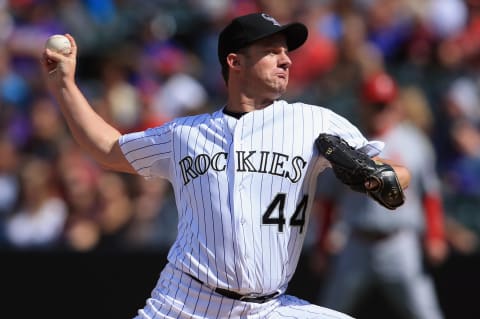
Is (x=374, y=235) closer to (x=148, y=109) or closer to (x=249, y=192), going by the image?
(x=249, y=192)

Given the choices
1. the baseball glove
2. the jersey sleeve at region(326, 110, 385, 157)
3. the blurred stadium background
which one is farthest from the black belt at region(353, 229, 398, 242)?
the baseball glove

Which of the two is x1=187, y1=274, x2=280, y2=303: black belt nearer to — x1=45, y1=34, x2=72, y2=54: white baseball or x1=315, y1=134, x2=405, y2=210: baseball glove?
x1=315, y1=134, x2=405, y2=210: baseball glove

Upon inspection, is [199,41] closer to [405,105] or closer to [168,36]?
[168,36]

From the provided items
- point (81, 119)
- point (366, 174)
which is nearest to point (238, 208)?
point (366, 174)

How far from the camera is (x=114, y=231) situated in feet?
27.0

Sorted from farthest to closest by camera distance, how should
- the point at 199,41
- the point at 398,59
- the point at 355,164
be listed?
the point at 199,41
the point at 398,59
the point at 355,164

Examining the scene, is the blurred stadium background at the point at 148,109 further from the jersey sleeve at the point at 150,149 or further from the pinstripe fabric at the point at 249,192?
the pinstripe fabric at the point at 249,192

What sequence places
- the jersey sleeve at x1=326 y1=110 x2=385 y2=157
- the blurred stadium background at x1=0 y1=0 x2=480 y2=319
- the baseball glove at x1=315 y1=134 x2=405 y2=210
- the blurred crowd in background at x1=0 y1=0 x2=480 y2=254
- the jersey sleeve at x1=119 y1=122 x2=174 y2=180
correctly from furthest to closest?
the blurred crowd in background at x1=0 y1=0 x2=480 y2=254, the blurred stadium background at x1=0 y1=0 x2=480 y2=319, the jersey sleeve at x1=119 y1=122 x2=174 y2=180, the jersey sleeve at x1=326 y1=110 x2=385 y2=157, the baseball glove at x1=315 y1=134 x2=405 y2=210

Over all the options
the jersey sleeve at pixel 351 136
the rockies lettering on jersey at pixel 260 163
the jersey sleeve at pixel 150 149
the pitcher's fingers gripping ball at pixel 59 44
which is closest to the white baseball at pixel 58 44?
the pitcher's fingers gripping ball at pixel 59 44

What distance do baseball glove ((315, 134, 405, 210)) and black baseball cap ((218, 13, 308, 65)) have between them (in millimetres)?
591

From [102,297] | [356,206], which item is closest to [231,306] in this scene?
[356,206]

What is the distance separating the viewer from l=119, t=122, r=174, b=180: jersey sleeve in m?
4.39

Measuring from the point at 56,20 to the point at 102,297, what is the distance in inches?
171

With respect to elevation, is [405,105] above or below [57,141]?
above
